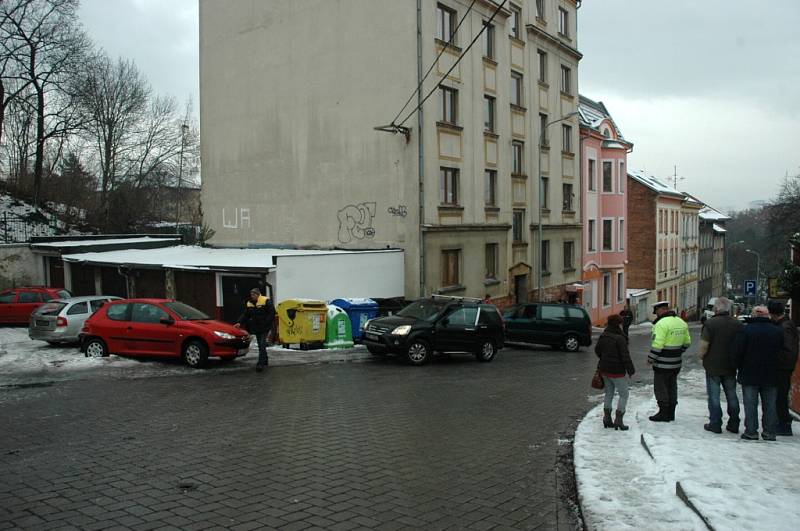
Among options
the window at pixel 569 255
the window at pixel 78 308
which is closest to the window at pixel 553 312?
the window at pixel 569 255

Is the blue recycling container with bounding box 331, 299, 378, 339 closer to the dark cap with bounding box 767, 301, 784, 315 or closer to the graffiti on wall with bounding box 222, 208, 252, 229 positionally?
the graffiti on wall with bounding box 222, 208, 252, 229

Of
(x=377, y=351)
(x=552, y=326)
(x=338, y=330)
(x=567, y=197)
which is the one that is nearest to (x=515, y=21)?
(x=567, y=197)

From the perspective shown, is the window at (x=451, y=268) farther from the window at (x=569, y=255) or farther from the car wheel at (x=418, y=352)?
the window at (x=569, y=255)

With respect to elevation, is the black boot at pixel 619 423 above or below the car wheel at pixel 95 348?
below

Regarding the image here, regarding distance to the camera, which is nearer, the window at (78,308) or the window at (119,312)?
the window at (119,312)

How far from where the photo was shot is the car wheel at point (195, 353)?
15.0 m

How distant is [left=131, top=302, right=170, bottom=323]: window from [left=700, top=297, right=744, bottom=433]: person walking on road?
11406 mm

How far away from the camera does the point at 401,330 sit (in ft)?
55.6

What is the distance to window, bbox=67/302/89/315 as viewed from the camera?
60.8 ft

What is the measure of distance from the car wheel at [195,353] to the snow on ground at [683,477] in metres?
8.82

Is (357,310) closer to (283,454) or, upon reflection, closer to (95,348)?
(95,348)

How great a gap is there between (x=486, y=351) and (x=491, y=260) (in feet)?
38.0

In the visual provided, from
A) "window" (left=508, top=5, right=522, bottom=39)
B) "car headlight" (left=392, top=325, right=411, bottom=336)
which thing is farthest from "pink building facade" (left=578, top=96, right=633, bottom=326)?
"car headlight" (left=392, top=325, right=411, bottom=336)

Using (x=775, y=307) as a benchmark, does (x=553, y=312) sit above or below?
below
